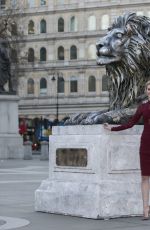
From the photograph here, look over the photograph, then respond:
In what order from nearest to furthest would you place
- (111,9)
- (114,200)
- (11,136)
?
(114,200) → (11,136) → (111,9)

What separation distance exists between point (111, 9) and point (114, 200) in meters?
90.0

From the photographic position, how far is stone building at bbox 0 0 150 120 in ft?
326

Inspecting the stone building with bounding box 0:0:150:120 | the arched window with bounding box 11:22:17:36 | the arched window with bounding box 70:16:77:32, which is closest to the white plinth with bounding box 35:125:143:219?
the arched window with bounding box 11:22:17:36

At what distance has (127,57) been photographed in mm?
10969

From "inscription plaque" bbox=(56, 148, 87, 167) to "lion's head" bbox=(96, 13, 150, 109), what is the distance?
0.97m

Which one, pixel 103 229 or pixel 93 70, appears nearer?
pixel 103 229

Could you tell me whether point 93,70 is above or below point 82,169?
above

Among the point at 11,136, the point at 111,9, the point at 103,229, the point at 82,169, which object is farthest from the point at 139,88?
the point at 111,9

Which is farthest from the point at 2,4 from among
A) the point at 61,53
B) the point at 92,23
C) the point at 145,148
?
the point at 145,148

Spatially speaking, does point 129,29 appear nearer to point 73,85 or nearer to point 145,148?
point 145,148

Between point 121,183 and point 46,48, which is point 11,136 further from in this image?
point 46,48

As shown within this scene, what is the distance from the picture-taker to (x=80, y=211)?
10453 millimetres

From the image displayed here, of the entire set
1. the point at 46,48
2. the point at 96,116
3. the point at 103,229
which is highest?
the point at 46,48

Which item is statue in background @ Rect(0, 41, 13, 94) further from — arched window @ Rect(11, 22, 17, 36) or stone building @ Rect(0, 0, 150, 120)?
stone building @ Rect(0, 0, 150, 120)
